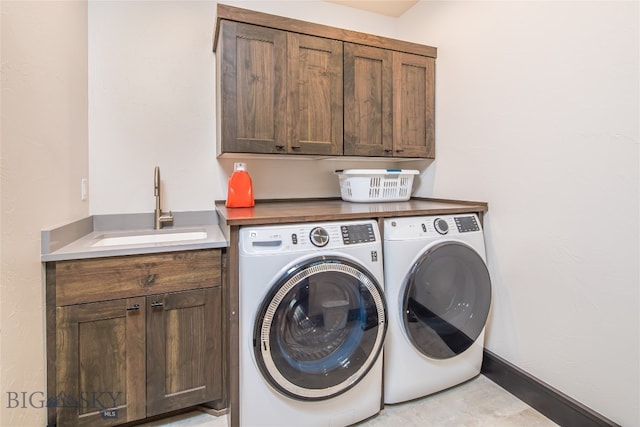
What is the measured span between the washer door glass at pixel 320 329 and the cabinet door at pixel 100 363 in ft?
1.90

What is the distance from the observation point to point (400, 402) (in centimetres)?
171

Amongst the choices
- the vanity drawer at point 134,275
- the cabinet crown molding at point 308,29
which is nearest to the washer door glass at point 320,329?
the vanity drawer at point 134,275

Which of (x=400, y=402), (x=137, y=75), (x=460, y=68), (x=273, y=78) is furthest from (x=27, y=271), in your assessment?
(x=460, y=68)

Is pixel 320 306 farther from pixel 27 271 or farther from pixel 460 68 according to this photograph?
pixel 460 68

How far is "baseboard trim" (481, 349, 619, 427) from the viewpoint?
4.81ft

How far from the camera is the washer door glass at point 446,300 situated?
5.40ft

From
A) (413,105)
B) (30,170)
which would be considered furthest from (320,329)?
(413,105)

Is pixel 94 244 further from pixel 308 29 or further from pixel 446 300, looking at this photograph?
pixel 446 300

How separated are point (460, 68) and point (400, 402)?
2006mm

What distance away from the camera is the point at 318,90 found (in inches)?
77.0

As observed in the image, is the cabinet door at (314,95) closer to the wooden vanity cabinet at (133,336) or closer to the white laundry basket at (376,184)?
the white laundry basket at (376,184)

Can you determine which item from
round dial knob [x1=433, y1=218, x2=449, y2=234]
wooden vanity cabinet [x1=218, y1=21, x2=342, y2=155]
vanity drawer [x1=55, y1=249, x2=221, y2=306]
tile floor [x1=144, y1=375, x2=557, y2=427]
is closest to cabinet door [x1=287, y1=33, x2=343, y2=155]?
wooden vanity cabinet [x1=218, y1=21, x2=342, y2=155]

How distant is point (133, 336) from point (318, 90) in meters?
1.60

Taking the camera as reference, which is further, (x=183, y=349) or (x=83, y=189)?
(x=83, y=189)
